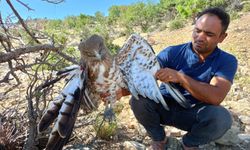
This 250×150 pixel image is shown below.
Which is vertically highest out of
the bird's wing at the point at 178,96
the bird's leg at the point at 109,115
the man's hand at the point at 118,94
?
the man's hand at the point at 118,94

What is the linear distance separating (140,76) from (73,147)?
105 centimetres

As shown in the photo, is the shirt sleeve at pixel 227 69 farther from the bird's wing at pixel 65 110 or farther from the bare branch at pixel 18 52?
the bare branch at pixel 18 52

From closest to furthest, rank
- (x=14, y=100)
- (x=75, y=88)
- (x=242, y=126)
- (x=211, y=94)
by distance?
(x=75, y=88), (x=211, y=94), (x=242, y=126), (x=14, y=100)

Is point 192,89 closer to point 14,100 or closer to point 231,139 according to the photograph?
point 231,139

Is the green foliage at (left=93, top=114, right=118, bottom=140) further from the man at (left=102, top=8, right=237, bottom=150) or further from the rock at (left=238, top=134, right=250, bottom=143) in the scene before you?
the rock at (left=238, top=134, right=250, bottom=143)

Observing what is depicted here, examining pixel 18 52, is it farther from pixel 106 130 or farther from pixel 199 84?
pixel 106 130

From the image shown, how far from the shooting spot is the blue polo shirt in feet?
11.3

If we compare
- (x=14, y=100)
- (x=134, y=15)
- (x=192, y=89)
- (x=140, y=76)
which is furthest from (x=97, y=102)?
(x=134, y=15)

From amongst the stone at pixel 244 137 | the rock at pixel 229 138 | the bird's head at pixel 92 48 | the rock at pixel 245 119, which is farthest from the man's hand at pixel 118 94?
the rock at pixel 245 119

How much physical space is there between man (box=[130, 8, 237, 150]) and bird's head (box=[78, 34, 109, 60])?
54cm

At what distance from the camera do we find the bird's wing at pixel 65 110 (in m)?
2.84

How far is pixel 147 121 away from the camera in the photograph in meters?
3.71

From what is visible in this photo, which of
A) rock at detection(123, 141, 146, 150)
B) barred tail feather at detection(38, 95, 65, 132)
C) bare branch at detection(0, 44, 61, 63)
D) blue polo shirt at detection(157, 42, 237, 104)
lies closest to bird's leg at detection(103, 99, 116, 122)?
rock at detection(123, 141, 146, 150)

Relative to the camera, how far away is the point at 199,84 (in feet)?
10.7
